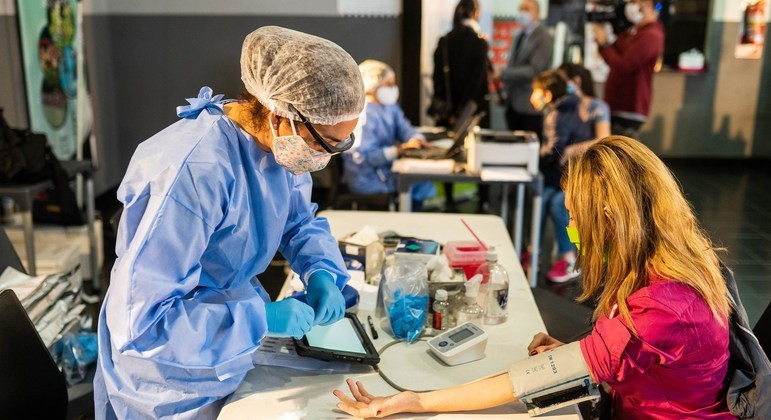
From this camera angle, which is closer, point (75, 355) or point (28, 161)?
point (75, 355)

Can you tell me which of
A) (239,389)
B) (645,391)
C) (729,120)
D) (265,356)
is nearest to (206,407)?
(239,389)

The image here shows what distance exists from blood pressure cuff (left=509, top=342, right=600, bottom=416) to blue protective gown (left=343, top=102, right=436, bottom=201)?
101 inches

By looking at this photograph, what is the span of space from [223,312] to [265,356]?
0.33 m

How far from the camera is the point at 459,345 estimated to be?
1595 mm

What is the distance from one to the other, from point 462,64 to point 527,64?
0.55 m

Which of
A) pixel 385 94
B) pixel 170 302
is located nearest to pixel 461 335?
pixel 170 302

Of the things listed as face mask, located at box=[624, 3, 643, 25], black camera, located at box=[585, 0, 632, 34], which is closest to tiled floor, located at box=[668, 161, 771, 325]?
face mask, located at box=[624, 3, 643, 25]

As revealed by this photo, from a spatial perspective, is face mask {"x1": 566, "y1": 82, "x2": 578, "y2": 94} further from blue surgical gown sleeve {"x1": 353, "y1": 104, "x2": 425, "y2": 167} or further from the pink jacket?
the pink jacket

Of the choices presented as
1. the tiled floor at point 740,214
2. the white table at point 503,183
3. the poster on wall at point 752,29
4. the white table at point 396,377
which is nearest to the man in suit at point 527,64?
the tiled floor at point 740,214

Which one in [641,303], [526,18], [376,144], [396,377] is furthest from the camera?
[526,18]

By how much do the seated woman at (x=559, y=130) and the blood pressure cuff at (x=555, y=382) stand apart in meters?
2.49

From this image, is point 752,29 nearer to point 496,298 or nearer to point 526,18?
point 526,18

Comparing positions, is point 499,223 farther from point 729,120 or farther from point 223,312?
point 729,120

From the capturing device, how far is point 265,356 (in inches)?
61.7
